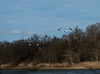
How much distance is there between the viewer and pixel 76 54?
69.9 m

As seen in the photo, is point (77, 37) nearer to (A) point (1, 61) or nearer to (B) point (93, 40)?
(B) point (93, 40)

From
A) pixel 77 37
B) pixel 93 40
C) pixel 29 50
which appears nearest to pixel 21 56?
pixel 29 50

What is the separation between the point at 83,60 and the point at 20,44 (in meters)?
35.4

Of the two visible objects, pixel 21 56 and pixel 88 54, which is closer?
pixel 88 54

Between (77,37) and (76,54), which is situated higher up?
(77,37)

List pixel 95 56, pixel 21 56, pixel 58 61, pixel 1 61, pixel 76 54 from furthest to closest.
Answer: pixel 21 56 → pixel 1 61 → pixel 58 61 → pixel 76 54 → pixel 95 56

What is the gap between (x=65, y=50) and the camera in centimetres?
7469

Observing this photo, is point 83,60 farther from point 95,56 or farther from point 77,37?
point 77,37

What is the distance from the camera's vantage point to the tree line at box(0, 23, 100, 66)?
6845 centimetres

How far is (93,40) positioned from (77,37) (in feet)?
29.4

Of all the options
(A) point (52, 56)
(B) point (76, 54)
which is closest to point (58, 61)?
(A) point (52, 56)

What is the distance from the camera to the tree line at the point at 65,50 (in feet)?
225

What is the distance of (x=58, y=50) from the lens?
76.9 metres

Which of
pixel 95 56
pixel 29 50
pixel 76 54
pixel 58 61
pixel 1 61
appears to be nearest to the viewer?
pixel 95 56
